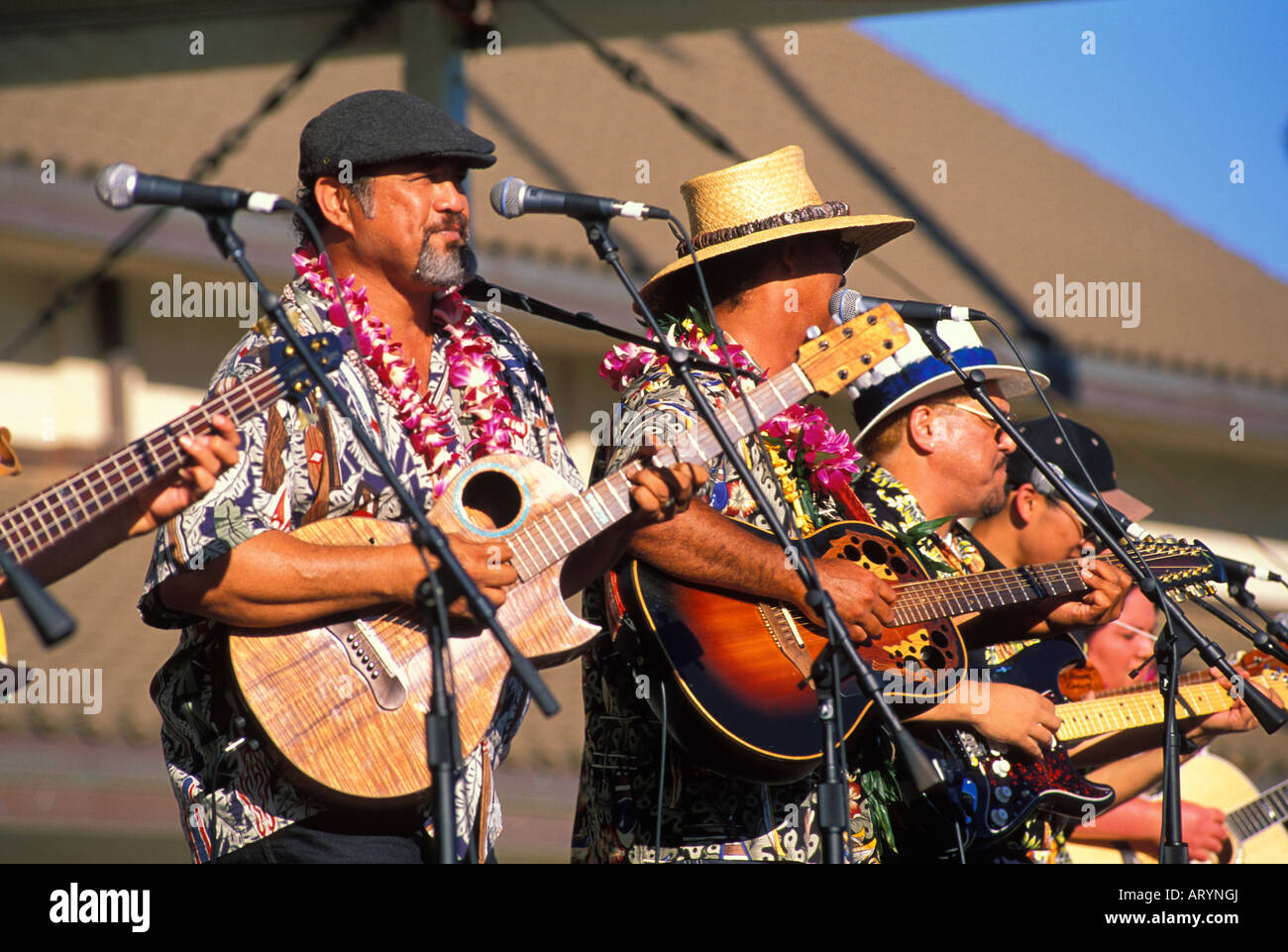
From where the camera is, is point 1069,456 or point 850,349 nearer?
point 850,349

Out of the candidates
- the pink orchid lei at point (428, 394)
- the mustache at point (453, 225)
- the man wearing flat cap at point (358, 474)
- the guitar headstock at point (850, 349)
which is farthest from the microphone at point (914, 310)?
the mustache at point (453, 225)

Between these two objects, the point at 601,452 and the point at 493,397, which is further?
the point at 601,452

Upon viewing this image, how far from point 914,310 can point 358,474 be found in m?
1.44

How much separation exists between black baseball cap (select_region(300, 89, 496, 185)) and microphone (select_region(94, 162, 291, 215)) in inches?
30.9

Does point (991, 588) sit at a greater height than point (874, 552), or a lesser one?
lesser

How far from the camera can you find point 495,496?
3973mm

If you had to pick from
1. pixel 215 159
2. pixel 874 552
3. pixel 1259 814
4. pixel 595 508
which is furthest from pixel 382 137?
pixel 215 159

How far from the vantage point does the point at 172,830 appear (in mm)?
7695

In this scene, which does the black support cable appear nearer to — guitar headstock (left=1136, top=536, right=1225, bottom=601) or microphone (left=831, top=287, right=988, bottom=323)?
microphone (left=831, top=287, right=988, bottom=323)

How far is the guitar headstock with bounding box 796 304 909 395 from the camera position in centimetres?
413

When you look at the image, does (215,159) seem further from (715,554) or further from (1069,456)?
(715,554)

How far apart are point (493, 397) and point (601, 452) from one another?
0.48m

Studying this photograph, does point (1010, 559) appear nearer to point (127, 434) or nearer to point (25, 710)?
point (25, 710)

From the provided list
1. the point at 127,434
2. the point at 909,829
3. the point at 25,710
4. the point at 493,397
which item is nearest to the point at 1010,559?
the point at 909,829
